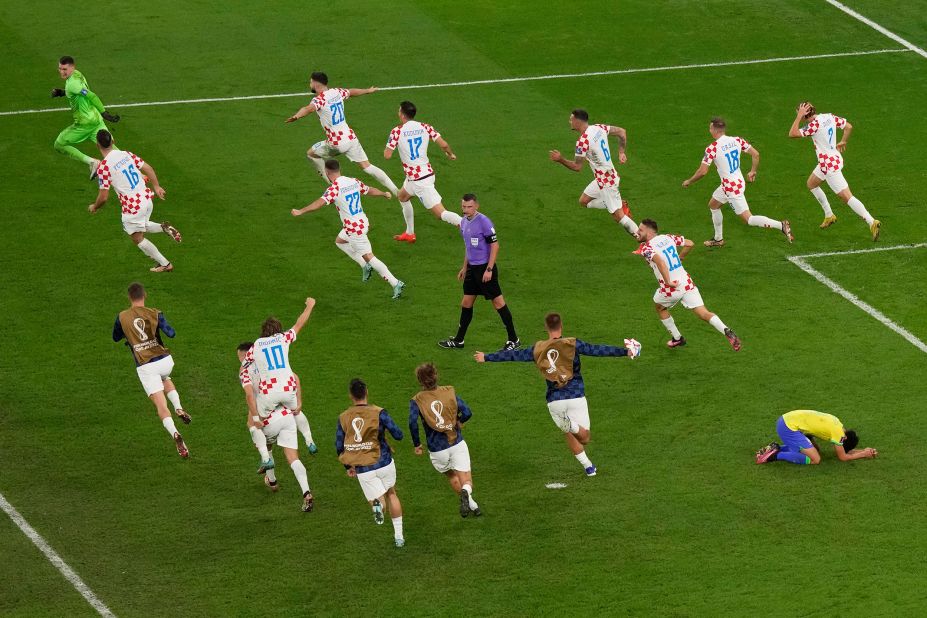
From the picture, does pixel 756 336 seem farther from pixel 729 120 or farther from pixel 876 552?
pixel 729 120

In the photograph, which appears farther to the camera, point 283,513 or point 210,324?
point 210,324

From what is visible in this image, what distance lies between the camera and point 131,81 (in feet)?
115

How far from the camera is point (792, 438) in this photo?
20.2m

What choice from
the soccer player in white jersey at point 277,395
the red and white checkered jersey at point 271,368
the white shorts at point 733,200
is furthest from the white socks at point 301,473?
the white shorts at point 733,200

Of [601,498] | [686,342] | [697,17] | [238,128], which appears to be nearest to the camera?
[601,498]

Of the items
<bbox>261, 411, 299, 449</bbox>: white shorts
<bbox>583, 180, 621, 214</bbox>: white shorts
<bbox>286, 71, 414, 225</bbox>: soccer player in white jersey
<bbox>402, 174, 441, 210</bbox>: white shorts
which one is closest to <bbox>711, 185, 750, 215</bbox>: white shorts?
<bbox>583, 180, 621, 214</bbox>: white shorts

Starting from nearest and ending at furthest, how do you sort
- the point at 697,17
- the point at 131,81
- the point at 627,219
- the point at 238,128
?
the point at 627,219
the point at 238,128
the point at 131,81
the point at 697,17

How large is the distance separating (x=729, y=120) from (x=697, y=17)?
22.7 ft

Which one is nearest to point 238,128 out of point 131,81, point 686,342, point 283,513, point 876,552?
point 131,81

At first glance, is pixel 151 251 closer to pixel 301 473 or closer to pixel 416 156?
pixel 416 156

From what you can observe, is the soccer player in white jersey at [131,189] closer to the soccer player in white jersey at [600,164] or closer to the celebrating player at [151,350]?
the celebrating player at [151,350]

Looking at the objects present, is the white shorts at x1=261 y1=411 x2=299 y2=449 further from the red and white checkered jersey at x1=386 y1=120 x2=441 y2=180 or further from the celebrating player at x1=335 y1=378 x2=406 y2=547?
the red and white checkered jersey at x1=386 y1=120 x2=441 y2=180

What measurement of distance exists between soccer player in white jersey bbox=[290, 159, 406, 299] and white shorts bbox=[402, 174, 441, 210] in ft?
5.19

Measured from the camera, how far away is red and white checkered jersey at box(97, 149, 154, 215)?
25.8 m
